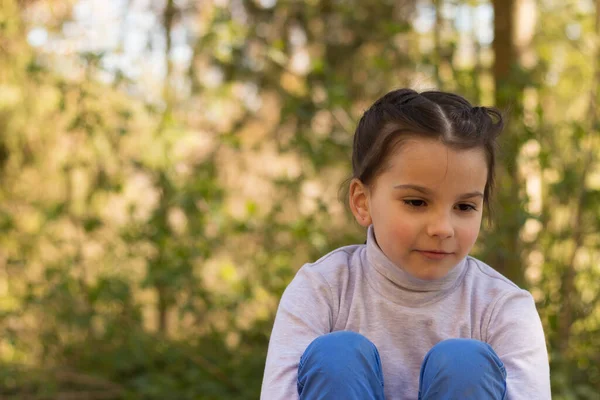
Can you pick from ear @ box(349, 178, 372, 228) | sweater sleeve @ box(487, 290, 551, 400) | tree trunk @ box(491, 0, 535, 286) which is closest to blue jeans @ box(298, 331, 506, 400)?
sweater sleeve @ box(487, 290, 551, 400)

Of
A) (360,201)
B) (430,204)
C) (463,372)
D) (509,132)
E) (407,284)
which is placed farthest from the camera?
(509,132)

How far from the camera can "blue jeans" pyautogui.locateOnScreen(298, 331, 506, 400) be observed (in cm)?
174

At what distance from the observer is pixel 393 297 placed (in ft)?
6.89

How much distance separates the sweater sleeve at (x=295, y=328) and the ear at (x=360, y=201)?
191 millimetres

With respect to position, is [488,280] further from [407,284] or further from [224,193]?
[224,193]

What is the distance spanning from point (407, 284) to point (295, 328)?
12.1 inches

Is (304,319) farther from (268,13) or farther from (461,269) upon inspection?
(268,13)

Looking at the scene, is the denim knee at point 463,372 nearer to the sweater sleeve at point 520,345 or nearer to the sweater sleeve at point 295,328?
the sweater sleeve at point 520,345

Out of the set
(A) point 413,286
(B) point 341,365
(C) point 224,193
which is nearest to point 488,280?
(A) point 413,286

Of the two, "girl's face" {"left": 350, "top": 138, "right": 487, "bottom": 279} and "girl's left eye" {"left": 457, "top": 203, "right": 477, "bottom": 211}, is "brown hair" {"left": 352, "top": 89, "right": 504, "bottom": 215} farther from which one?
"girl's left eye" {"left": 457, "top": 203, "right": 477, "bottom": 211}

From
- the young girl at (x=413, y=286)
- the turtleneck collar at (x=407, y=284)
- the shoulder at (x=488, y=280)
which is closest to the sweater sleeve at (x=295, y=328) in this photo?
the young girl at (x=413, y=286)

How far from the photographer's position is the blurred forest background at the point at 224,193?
12.1ft

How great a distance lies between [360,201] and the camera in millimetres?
2191

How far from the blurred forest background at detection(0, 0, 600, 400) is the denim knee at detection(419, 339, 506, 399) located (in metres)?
1.54
